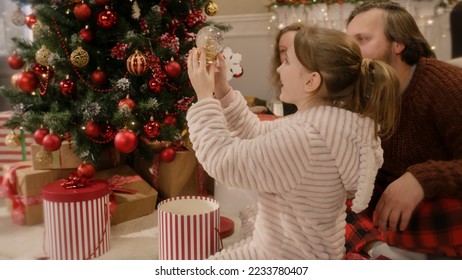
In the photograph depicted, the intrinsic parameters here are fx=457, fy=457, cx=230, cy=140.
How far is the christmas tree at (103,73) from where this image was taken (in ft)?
4.48

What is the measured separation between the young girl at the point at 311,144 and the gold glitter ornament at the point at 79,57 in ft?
2.06

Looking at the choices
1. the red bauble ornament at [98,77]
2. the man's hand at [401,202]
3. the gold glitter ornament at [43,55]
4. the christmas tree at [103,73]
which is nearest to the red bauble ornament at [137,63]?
the christmas tree at [103,73]

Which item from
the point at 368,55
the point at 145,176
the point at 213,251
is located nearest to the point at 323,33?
the point at 368,55

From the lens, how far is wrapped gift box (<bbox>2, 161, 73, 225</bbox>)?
55.5 inches

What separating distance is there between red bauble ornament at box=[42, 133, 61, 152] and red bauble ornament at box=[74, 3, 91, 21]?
362 millimetres

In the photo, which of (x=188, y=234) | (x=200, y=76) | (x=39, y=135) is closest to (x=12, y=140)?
(x=39, y=135)

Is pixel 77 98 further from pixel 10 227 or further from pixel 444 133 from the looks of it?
pixel 444 133

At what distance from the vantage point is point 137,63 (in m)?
1.32

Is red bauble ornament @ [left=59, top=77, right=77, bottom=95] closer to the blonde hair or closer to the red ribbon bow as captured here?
the red ribbon bow

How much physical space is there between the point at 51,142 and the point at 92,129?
0.12m

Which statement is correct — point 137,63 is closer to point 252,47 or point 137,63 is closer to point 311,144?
point 311,144

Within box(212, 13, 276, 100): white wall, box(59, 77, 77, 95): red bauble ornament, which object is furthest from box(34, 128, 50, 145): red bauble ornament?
box(212, 13, 276, 100): white wall
